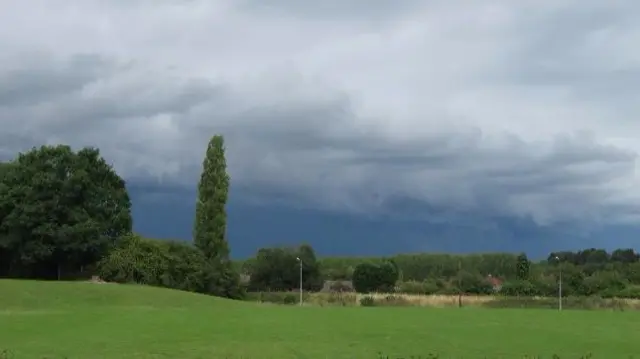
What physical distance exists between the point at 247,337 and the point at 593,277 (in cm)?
6626

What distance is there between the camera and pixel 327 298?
67312 millimetres

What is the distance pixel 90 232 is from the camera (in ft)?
204

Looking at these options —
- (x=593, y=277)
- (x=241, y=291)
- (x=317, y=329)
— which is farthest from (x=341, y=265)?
(x=317, y=329)

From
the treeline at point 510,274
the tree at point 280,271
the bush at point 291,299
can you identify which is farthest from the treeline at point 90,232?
the treeline at point 510,274

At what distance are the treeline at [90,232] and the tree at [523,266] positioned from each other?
40751mm

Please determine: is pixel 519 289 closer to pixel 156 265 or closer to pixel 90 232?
pixel 156 265

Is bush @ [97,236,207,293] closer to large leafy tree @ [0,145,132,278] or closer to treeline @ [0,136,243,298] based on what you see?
treeline @ [0,136,243,298]

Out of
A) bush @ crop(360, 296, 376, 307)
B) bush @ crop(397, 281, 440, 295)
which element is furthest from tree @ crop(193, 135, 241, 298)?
bush @ crop(397, 281, 440, 295)

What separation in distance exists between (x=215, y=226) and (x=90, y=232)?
36.8 ft

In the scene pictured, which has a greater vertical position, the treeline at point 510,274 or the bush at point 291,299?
the treeline at point 510,274

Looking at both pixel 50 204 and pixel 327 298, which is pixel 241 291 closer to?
pixel 327 298

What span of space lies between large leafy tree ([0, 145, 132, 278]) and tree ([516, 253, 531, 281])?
4966 centimetres

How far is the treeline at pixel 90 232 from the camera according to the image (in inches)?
2445

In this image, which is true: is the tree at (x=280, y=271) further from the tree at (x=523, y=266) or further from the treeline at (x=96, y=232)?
the tree at (x=523, y=266)
